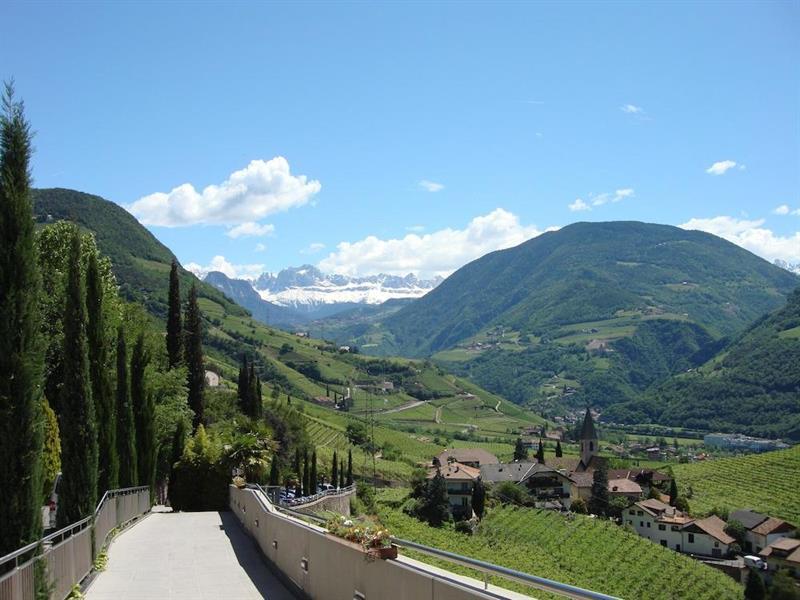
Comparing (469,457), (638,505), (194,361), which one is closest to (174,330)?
(194,361)

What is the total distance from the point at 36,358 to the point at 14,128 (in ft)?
12.0

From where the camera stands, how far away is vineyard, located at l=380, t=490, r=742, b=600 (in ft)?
147

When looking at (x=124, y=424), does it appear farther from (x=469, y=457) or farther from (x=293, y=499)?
(x=469, y=457)

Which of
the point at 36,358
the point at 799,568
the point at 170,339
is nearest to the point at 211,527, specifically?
the point at 36,358

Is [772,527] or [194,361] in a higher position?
[194,361]

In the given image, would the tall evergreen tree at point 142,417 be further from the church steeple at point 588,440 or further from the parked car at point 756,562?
the church steeple at point 588,440

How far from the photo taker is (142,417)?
29.3 m

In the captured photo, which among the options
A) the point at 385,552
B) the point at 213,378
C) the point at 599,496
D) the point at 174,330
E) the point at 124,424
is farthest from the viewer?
the point at 213,378

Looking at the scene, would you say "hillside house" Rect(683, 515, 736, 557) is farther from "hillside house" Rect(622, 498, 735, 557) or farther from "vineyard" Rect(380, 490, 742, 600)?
"vineyard" Rect(380, 490, 742, 600)

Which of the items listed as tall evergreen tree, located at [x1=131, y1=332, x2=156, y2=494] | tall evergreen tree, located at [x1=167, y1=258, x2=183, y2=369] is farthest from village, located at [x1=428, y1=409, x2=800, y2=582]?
tall evergreen tree, located at [x1=131, y1=332, x2=156, y2=494]

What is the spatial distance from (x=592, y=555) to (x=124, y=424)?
129 ft

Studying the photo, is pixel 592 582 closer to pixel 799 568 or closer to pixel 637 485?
→ pixel 799 568

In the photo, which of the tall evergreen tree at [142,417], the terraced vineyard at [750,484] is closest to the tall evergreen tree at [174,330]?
the tall evergreen tree at [142,417]

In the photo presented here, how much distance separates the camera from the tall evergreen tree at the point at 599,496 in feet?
281
